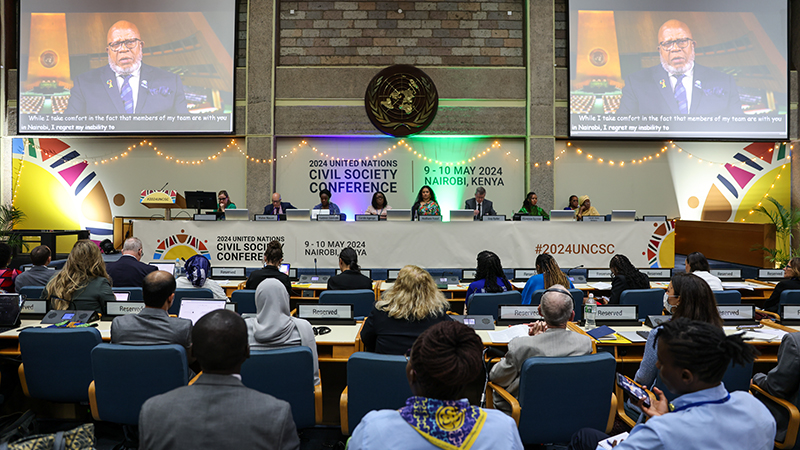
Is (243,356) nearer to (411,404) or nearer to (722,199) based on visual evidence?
(411,404)

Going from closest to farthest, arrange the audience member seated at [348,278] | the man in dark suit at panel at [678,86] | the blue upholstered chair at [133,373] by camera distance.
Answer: the blue upholstered chair at [133,373], the audience member seated at [348,278], the man in dark suit at panel at [678,86]

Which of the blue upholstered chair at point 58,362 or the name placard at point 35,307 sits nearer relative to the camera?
the blue upholstered chair at point 58,362

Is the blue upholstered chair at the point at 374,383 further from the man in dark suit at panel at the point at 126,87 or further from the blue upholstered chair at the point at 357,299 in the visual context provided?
the man in dark suit at panel at the point at 126,87

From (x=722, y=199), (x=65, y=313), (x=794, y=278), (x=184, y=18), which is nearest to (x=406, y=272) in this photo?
(x=65, y=313)

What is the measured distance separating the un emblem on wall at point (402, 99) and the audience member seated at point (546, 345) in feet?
23.2

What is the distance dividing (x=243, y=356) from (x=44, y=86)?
33.6 ft

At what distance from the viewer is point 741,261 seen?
8781 mm

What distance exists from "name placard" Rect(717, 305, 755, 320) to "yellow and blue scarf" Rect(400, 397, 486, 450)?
2862 millimetres

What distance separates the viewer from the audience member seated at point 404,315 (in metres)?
2.44

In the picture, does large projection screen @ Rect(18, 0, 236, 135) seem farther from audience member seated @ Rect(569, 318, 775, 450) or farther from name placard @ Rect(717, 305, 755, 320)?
audience member seated @ Rect(569, 318, 775, 450)

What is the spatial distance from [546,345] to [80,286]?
3074mm

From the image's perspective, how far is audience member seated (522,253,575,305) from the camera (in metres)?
3.72

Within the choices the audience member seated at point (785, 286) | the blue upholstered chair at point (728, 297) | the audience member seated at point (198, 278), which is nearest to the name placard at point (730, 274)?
the audience member seated at point (785, 286)

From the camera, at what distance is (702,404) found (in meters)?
1.24
